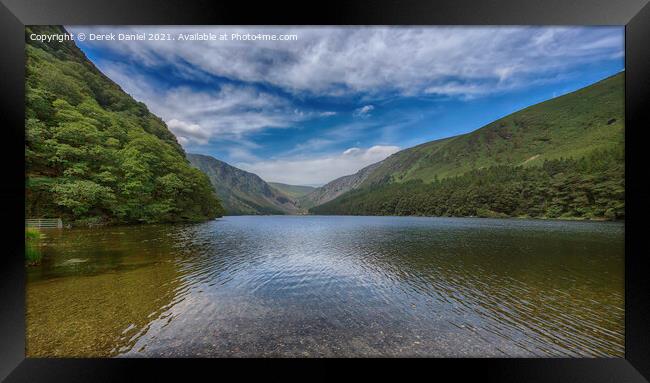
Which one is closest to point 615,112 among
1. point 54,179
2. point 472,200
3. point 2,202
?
point 472,200

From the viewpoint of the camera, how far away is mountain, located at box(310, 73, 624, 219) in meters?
53.7

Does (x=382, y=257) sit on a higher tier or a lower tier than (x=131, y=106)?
lower

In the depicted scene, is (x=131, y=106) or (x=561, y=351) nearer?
(x=561, y=351)

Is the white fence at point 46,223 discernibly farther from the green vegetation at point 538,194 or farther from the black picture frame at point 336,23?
the green vegetation at point 538,194

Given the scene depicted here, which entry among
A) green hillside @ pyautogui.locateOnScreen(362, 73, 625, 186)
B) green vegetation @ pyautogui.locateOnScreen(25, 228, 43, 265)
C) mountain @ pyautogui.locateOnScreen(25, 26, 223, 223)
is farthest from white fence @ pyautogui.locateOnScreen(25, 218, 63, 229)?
green hillside @ pyautogui.locateOnScreen(362, 73, 625, 186)

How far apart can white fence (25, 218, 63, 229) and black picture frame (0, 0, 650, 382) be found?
2467 cm

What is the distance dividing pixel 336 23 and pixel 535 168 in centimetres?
11568

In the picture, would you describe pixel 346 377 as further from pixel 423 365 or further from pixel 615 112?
pixel 615 112

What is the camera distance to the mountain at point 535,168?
53.7 metres

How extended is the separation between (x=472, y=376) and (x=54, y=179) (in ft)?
97.0

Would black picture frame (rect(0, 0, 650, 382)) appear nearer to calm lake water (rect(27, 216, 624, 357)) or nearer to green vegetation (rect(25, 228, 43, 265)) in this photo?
calm lake water (rect(27, 216, 624, 357))

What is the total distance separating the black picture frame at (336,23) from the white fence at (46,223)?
24.7 metres

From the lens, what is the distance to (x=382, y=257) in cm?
1645

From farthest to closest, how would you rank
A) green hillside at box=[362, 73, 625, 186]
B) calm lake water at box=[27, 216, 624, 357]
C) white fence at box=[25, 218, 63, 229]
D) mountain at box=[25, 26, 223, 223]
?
green hillside at box=[362, 73, 625, 186] < white fence at box=[25, 218, 63, 229] < mountain at box=[25, 26, 223, 223] < calm lake water at box=[27, 216, 624, 357]
